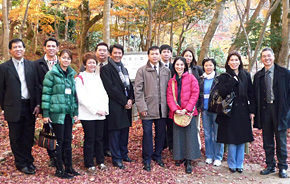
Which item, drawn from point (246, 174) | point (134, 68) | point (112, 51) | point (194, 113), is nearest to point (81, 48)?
point (134, 68)

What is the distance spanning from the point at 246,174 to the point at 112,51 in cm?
329

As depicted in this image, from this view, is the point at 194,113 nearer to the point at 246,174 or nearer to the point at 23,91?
the point at 246,174

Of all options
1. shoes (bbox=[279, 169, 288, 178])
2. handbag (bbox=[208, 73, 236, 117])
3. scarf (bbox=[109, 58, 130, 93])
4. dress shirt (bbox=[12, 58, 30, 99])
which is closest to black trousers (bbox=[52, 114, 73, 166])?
dress shirt (bbox=[12, 58, 30, 99])

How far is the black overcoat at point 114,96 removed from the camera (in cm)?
450

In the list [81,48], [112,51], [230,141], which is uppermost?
[81,48]

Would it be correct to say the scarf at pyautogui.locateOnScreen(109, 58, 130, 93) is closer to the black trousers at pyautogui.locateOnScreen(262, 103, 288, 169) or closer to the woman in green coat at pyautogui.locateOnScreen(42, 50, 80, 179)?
the woman in green coat at pyautogui.locateOnScreen(42, 50, 80, 179)

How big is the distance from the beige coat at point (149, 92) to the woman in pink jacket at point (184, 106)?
117mm

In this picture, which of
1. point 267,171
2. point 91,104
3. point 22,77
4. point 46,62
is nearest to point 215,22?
point 267,171

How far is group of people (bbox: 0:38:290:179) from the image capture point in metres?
4.07

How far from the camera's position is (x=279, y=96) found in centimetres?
443

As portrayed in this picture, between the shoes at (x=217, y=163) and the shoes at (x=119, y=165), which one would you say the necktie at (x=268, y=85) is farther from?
the shoes at (x=119, y=165)

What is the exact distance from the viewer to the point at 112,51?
15.3 feet

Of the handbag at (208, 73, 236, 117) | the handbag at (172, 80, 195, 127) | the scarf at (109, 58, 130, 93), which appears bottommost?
the handbag at (172, 80, 195, 127)

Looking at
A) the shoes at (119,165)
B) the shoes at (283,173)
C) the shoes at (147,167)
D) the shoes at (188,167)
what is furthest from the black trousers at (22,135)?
the shoes at (283,173)
